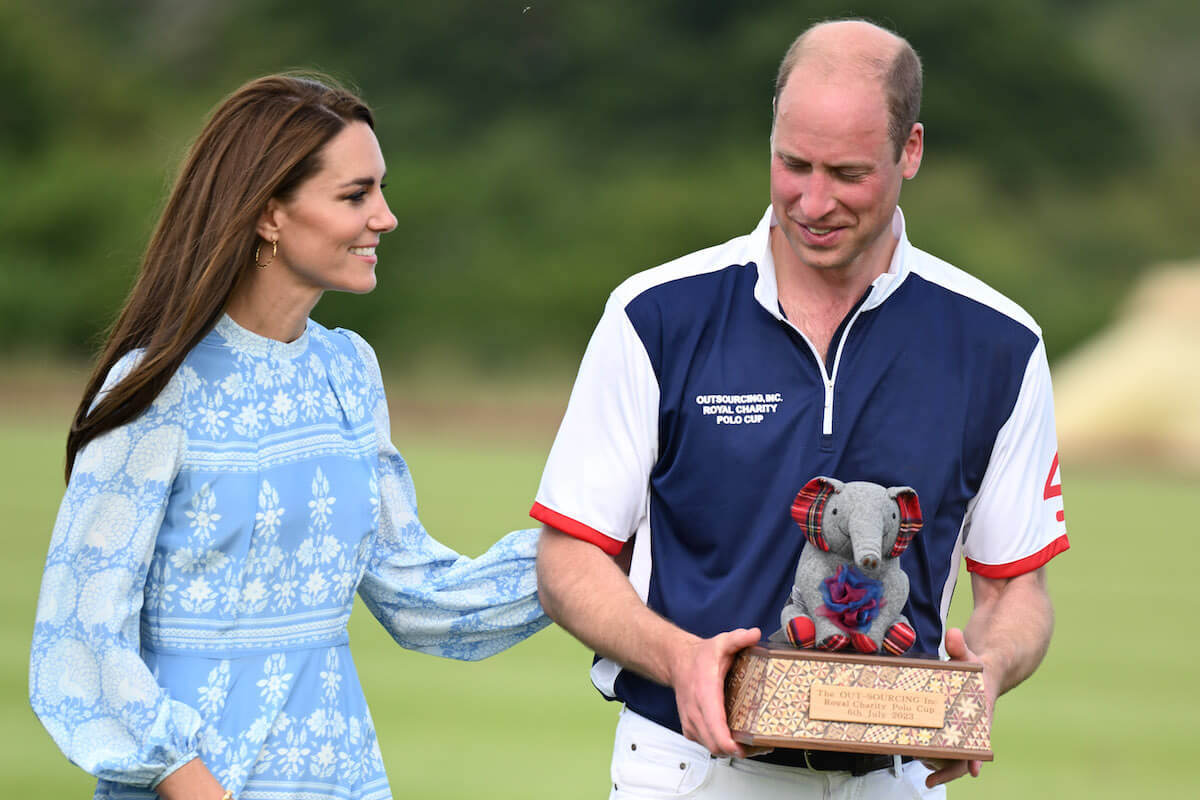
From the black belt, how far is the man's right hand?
0.27m

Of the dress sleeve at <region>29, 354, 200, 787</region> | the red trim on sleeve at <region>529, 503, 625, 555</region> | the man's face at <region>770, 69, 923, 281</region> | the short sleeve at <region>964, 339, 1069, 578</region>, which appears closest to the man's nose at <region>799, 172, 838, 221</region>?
the man's face at <region>770, 69, 923, 281</region>

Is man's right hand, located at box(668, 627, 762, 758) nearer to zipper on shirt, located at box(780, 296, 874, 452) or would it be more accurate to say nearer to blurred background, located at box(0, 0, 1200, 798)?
zipper on shirt, located at box(780, 296, 874, 452)

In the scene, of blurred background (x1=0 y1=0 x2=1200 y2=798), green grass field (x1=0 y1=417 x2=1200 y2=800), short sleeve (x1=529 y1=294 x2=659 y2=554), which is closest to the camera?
short sleeve (x1=529 y1=294 x2=659 y2=554)

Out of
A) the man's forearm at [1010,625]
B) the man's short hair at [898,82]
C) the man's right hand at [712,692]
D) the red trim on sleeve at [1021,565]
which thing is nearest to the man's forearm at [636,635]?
the man's right hand at [712,692]

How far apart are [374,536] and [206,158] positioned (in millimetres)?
825

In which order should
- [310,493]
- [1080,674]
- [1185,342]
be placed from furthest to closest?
[1185,342], [1080,674], [310,493]

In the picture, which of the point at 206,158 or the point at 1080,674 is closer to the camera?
the point at 206,158

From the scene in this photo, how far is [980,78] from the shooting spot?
4119 cm

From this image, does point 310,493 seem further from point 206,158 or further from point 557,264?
point 557,264

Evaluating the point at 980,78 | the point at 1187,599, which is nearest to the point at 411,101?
the point at 980,78

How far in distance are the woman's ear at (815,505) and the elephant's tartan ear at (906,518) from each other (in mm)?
111

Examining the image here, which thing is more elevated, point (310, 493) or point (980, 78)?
point (980, 78)

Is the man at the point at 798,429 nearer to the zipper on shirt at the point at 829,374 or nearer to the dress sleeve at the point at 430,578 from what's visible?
the zipper on shirt at the point at 829,374

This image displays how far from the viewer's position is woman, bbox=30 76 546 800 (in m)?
3.06
